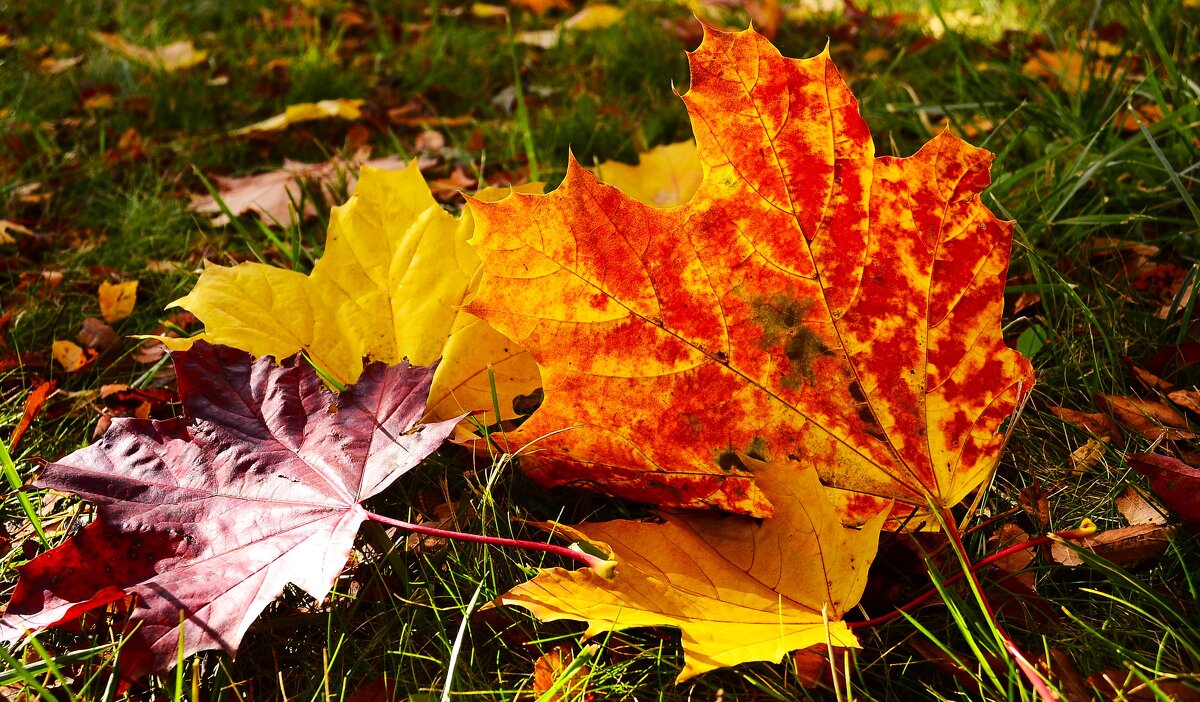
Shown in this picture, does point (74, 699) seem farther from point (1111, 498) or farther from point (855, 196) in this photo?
point (1111, 498)

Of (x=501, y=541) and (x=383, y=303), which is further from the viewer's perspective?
(x=383, y=303)

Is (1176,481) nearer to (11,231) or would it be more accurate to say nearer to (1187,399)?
(1187,399)

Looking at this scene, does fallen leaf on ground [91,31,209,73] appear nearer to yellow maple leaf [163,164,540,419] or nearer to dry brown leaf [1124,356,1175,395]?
yellow maple leaf [163,164,540,419]

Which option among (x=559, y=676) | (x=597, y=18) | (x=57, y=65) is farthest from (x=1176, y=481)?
(x=57, y=65)

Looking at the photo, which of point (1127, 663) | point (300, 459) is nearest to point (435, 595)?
point (300, 459)

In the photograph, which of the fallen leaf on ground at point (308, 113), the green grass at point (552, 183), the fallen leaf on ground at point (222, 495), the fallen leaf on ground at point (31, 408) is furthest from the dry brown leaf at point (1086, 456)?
the fallen leaf on ground at point (308, 113)

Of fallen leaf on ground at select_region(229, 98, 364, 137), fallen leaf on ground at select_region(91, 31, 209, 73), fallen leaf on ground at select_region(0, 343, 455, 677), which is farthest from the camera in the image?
fallen leaf on ground at select_region(91, 31, 209, 73)

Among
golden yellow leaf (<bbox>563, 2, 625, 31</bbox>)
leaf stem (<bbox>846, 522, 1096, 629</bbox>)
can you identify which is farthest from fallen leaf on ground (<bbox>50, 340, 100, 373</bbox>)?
golden yellow leaf (<bbox>563, 2, 625, 31</bbox>)
